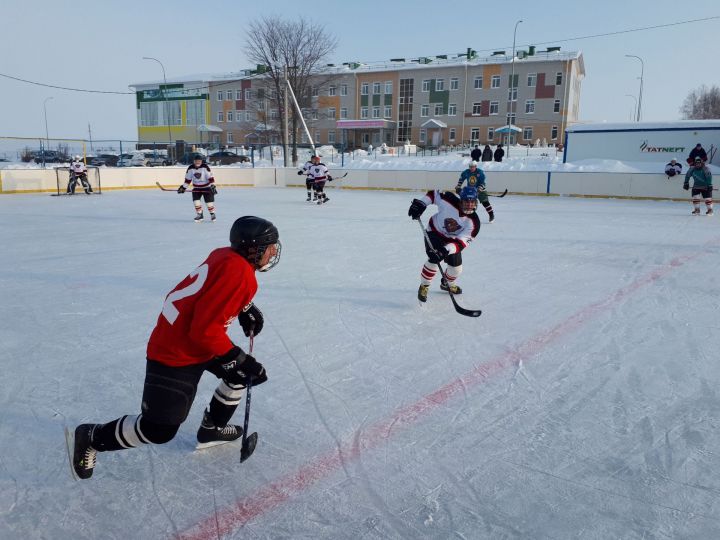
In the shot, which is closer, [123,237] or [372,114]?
[123,237]

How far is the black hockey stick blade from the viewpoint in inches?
86.0

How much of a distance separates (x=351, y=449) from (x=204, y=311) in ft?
3.25

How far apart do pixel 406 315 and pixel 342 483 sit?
2350mm

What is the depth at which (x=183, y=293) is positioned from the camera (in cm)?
186

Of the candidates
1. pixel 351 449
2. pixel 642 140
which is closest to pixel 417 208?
pixel 351 449

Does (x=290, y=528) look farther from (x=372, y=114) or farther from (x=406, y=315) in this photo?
(x=372, y=114)

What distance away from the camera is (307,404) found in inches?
108

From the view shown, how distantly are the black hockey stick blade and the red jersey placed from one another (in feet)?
1.63

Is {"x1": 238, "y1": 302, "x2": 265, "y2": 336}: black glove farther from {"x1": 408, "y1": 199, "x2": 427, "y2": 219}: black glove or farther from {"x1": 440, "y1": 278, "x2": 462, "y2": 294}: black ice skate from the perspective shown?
{"x1": 408, "y1": 199, "x2": 427, "y2": 219}: black glove

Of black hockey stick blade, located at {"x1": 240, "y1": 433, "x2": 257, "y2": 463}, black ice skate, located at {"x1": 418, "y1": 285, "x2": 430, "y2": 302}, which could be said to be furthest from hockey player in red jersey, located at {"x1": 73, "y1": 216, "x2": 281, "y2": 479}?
black ice skate, located at {"x1": 418, "y1": 285, "x2": 430, "y2": 302}

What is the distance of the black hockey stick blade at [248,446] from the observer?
7.17 feet

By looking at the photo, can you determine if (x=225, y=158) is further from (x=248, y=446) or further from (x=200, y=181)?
(x=248, y=446)

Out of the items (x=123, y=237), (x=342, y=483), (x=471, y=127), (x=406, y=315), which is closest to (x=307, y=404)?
(x=342, y=483)

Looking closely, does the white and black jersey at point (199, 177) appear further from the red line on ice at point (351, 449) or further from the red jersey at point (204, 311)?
the red jersey at point (204, 311)
